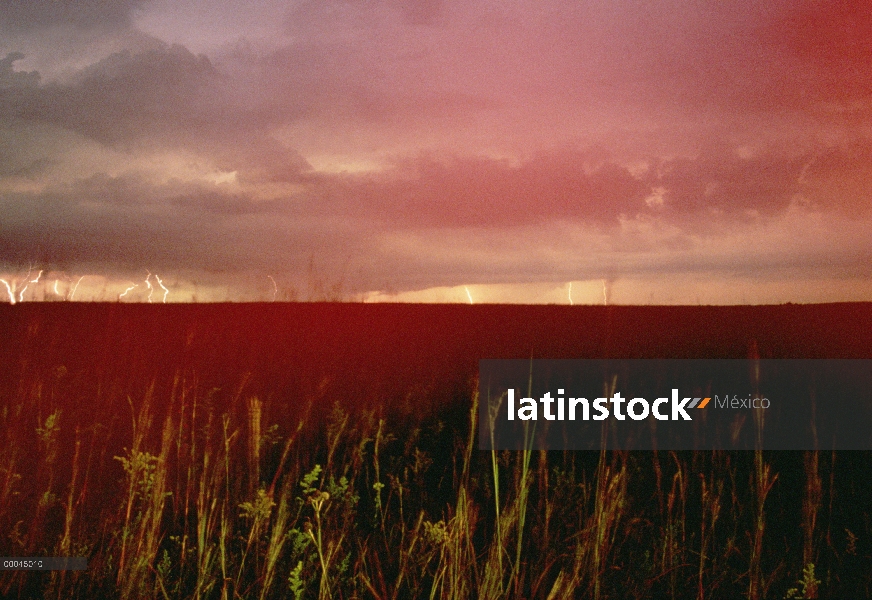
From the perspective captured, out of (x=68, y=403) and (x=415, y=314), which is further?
(x=415, y=314)

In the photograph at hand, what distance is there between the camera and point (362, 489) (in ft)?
11.4

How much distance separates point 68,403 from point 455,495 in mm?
3302

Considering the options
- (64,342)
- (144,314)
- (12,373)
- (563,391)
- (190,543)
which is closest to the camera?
(190,543)

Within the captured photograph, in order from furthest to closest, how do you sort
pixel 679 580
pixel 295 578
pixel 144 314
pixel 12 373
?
pixel 144 314 → pixel 12 373 → pixel 679 580 → pixel 295 578

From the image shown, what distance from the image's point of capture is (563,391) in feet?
15.4

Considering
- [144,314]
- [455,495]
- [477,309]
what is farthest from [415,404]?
[144,314]

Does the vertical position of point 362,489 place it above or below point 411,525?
above

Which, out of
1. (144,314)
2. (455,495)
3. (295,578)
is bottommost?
(295,578)

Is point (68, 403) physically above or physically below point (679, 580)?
above

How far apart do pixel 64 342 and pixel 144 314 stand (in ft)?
3.51

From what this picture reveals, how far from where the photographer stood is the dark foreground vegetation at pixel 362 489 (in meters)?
2.63

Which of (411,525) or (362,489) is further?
(362,489)

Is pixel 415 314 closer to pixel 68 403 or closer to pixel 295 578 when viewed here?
pixel 68 403

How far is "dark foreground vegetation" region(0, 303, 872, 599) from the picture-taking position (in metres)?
2.63
